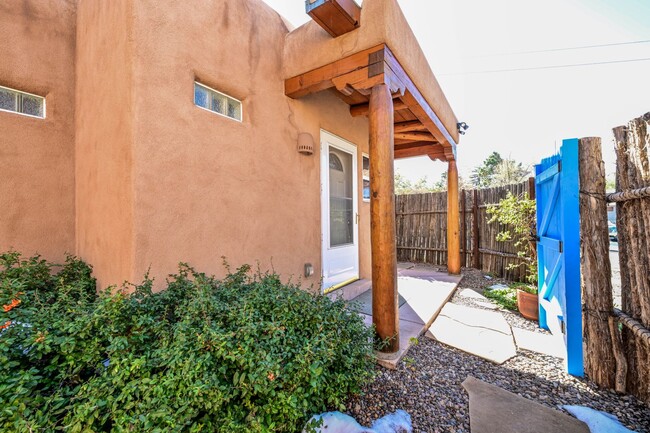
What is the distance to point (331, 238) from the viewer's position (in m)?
4.06

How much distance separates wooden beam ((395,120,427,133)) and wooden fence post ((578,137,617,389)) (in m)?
2.65

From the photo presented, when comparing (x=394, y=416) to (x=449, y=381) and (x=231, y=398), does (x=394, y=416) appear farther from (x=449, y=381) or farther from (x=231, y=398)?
(x=231, y=398)

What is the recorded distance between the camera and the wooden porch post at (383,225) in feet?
8.07

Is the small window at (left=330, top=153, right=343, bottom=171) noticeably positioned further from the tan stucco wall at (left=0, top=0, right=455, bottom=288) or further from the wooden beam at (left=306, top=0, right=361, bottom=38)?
the wooden beam at (left=306, top=0, right=361, bottom=38)

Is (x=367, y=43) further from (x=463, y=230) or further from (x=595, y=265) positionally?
(x=463, y=230)

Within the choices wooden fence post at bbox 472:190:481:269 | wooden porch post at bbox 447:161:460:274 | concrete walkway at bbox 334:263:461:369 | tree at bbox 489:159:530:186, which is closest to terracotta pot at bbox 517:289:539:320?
concrete walkway at bbox 334:263:461:369

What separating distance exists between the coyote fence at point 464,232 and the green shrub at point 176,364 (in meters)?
4.98

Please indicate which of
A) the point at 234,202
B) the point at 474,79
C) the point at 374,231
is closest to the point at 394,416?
the point at 374,231

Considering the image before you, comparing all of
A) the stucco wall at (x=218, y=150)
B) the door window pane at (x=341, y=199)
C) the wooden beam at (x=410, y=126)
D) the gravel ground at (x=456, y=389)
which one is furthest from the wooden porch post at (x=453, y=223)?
the stucco wall at (x=218, y=150)

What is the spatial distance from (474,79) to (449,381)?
1298cm

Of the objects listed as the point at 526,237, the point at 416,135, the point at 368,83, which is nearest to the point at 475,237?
the point at 526,237

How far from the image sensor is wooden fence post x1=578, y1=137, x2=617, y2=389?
6.96 ft

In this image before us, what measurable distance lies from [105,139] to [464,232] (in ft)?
23.5

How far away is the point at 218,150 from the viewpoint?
2.67 meters
